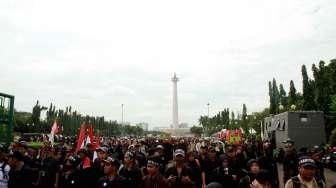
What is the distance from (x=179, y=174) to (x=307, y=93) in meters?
38.7

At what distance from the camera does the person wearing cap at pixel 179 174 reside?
23.6ft

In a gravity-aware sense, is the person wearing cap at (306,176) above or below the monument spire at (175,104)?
below

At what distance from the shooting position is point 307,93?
43844mm

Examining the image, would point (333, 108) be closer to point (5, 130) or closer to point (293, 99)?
point (293, 99)

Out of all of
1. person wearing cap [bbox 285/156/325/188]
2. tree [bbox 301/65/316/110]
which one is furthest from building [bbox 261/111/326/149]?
tree [bbox 301/65/316/110]

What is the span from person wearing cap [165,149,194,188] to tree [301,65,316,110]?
36325mm

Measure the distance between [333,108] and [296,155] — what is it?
27132mm

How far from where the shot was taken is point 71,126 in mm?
85625

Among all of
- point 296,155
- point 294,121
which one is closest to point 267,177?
point 296,155

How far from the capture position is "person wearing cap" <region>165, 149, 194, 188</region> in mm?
7203

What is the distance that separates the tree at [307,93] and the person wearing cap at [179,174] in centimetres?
3632

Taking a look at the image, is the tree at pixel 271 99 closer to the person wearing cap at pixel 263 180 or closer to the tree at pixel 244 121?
the tree at pixel 244 121

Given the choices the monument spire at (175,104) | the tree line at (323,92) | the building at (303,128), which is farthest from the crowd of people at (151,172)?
the monument spire at (175,104)

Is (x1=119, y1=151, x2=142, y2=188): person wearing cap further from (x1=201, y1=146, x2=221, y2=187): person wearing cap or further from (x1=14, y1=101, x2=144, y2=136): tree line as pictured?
(x1=14, y1=101, x2=144, y2=136): tree line
